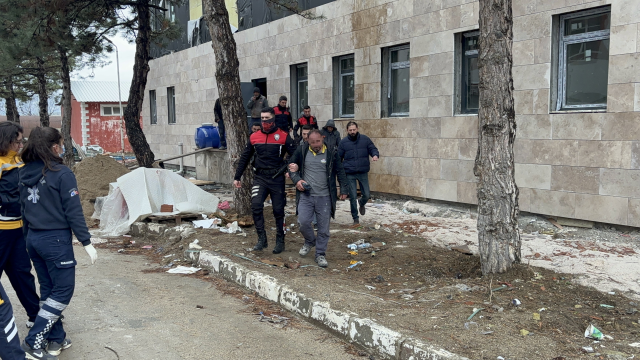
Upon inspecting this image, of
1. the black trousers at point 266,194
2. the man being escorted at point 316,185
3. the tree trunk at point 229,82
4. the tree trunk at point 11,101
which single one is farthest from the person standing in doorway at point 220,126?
the tree trunk at point 11,101

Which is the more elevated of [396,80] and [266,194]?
[396,80]

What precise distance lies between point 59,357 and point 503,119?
4.61m

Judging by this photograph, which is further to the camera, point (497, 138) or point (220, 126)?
point (220, 126)

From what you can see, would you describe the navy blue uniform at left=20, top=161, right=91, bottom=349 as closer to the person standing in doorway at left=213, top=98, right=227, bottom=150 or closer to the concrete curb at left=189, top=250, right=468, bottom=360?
the concrete curb at left=189, top=250, right=468, bottom=360

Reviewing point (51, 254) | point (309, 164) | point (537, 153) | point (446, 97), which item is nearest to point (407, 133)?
point (446, 97)

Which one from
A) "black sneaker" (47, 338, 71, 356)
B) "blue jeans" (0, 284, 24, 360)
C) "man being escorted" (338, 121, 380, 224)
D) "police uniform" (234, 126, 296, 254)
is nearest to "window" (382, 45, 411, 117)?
"man being escorted" (338, 121, 380, 224)

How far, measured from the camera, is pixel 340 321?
16.1 ft

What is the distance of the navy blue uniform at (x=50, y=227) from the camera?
4199 millimetres

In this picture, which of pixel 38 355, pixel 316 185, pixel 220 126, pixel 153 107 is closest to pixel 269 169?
pixel 316 185

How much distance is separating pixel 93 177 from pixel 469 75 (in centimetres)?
822

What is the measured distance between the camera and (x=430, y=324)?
4.66 meters

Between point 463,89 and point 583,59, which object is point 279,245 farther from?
point 583,59

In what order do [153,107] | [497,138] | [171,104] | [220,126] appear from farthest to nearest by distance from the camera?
[153,107], [171,104], [220,126], [497,138]

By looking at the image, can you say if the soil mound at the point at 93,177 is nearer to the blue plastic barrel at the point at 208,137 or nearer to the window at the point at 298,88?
the blue plastic barrel at the point at 208,137
